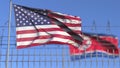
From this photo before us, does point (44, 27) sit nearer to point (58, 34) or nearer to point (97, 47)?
point (58, 34)

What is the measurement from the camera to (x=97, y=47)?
774 inches

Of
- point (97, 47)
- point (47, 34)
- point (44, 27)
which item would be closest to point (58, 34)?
point (47, 34)

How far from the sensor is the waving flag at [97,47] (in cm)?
1916

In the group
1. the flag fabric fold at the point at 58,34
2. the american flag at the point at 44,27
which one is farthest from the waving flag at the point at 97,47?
the american flag at the point at 44,27

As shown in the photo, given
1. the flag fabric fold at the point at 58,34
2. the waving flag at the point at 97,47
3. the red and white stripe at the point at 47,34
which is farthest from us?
the waving flag at the point at 97,47

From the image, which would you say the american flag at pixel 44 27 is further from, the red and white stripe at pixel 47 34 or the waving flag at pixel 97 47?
the waving flag at pixel 97 47

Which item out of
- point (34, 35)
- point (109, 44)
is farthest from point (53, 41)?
point (109, 44)

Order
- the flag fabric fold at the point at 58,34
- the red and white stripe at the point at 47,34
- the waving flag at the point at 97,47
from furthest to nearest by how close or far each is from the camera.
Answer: the waving flag at the point at 97,47
the flag fabric fold at the point at 58,34
the red and white stripe at the point at 47,34

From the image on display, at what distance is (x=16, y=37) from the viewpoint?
61.6 ft

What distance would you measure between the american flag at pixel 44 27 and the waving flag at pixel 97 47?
0.31m

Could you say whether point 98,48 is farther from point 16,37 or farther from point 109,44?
point 16,37

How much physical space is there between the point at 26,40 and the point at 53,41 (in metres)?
0.98

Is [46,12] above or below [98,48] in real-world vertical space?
above

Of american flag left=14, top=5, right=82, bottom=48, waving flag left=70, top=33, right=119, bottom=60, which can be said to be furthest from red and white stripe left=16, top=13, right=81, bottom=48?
waving flag left=70, top=33, right=119, bottom=60
